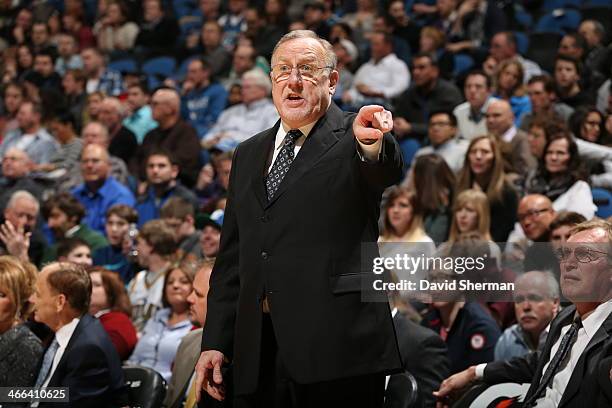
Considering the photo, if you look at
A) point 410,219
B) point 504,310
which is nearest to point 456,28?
point 410,219

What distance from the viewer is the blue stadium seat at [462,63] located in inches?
377

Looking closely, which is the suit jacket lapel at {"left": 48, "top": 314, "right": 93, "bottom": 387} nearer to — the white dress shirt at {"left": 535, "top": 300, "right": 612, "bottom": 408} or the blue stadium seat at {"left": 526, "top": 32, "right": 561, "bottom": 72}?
the white dress shirt at {"left": 535, "top": 300, "right": 612, "bottom": 408}

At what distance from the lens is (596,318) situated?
342cm

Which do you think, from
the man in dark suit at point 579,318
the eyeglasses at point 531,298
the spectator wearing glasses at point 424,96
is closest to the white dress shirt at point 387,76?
the spectator wearing glasses at point 424,96

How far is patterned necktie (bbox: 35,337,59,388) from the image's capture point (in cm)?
426

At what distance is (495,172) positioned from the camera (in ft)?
22.2

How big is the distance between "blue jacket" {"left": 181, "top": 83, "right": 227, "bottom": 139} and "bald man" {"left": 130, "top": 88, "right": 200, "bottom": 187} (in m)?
1.00

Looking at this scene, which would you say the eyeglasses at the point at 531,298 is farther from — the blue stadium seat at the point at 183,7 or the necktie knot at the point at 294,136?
the blue stadium seat at the point at 183,7

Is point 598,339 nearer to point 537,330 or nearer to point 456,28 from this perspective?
point 537,330

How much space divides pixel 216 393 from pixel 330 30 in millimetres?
8002

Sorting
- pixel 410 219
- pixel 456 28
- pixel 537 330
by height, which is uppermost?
pixel 456 28

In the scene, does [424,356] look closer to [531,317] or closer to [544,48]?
[531,317]

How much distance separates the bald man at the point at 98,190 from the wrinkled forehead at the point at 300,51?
512cm

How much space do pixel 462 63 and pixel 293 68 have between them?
700cm
